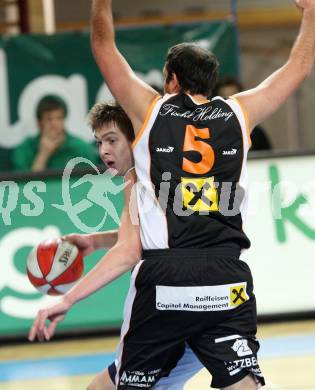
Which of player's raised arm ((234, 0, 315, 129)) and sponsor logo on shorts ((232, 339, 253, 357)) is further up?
player's raised arm ((234, 0, 315, 129))

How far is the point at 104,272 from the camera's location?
4336 mm

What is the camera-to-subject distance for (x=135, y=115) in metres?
4.41

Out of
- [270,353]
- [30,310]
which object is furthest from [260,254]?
[30,310]

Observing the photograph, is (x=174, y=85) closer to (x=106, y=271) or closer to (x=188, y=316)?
(x=106, y=271)

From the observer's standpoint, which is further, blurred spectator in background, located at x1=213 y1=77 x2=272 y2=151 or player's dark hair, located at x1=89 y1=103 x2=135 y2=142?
blurred spectator in background, located at x1=213 y1=77 x2=272 y2=151

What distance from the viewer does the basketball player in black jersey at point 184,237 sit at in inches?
171

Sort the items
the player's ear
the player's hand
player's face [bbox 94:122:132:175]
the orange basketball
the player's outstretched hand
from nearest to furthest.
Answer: the player's outstretched hand → the player's ear → player's face [bbox 94:122:132:175] → the player's hand → the orange basketball

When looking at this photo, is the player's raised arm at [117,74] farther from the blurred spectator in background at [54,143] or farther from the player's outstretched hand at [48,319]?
the blurred spectator in background at [54,143]

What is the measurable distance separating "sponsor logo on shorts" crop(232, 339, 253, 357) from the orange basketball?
121cm

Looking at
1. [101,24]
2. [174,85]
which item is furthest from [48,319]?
[101,24]

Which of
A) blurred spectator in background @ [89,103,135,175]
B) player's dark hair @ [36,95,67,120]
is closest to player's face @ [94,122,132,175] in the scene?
blurred spectator in background @ [89,103,135,175]

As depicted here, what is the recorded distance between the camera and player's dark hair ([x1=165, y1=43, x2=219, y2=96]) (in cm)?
442

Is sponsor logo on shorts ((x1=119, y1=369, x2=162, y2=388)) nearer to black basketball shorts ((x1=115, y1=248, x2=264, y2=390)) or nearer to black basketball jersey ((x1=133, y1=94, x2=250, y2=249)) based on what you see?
black basketball shorts ((x1=115, y1=248, x2=264, y2=390))

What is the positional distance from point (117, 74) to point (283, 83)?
0.78 metres
